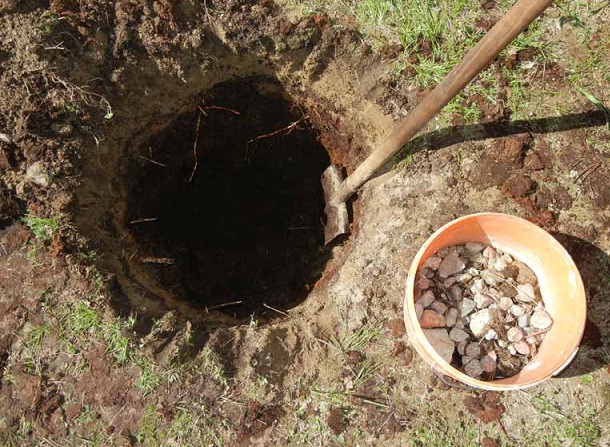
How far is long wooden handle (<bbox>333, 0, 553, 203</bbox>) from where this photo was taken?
4.52 ft

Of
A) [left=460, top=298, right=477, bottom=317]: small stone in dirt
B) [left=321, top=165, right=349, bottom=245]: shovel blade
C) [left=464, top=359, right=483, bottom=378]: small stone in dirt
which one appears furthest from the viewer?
[left=321, top=165, right=349, bottom=245]: shovel blade

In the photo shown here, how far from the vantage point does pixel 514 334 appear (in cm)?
206

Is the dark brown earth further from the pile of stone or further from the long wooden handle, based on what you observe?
the long wooden handle

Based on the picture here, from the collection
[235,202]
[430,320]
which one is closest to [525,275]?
[430,320]

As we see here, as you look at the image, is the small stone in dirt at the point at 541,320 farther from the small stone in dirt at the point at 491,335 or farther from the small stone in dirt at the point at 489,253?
the small stone in dirt at the point at 489,253

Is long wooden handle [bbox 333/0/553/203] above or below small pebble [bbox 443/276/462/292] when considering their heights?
above

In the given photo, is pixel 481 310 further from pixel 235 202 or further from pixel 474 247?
pixel 235 202

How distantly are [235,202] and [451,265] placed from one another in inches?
53.6

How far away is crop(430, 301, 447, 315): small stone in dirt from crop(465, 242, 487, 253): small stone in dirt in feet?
0.99

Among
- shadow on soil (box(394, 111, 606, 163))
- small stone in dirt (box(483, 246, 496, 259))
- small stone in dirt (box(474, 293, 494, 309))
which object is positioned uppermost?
shadow on soil (box(394, 111, 606, 163))

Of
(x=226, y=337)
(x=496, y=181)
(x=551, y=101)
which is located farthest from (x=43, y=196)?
(x=551, y=101)

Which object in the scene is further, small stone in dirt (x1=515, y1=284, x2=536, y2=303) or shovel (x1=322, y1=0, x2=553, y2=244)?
small stone in dirt (x1=515, y1=284, x2=536, y2=303)

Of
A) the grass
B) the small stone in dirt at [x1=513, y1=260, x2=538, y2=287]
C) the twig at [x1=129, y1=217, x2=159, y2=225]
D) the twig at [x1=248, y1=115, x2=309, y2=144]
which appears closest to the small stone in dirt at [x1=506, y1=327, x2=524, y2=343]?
the small stone in dirt at [x1=513, y1=260, x2=538, y2=287]

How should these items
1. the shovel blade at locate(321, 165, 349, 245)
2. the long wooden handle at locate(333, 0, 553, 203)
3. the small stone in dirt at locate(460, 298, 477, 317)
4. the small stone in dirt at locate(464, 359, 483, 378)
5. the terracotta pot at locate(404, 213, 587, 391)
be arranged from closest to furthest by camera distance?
1. the long wooden handle at locate(333, 0, 553, 203)
2. the terracotta pot at locate(404, 213, 587, 391)
3. the small stone in dirt at locate(464, 359, 483, 378)
4. the small stone in dirt at locate(460, 298, 477, 317)
5. the shovel blade at locate(321, 165, 349, 245)
